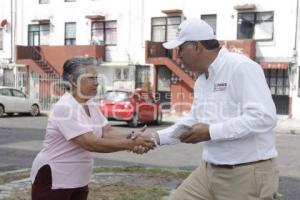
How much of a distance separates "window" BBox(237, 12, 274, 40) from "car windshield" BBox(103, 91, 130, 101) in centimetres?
860

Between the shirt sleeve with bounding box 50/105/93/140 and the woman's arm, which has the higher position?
the shirt sleeve with bounding box 50/105/93/140

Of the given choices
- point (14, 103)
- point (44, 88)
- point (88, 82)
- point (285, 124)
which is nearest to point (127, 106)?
point (14, 103)

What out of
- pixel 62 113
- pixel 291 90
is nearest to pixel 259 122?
pixel 62 113

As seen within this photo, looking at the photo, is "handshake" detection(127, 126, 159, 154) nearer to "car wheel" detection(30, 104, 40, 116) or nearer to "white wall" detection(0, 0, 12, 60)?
"car wheel" detection(30, 104, 40, 116)

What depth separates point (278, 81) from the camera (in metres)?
26.7

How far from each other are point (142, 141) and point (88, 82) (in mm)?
586

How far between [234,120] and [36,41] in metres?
32.6

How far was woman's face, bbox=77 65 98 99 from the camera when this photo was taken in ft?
13.1

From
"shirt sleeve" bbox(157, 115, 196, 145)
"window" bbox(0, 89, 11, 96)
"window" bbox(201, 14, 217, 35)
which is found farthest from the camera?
"window" bbox(201, 14, 217, 35)

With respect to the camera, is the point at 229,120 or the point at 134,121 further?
the point at 134,121

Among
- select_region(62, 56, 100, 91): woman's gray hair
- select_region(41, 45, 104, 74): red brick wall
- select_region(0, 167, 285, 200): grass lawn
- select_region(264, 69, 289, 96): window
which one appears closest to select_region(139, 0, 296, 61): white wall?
select_region(264, 69, 289, 96): window

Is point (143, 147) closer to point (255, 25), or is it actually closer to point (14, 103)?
point (14, 103)

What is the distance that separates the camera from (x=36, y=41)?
115 ft

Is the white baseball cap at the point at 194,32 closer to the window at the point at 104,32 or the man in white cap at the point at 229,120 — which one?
the man in white cap at the point at 229,120
